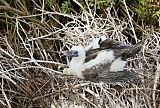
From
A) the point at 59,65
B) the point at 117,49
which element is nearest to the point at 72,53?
the point at 117,49

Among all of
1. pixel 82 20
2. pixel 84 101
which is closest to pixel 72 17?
pixel 82 20

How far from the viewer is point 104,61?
4.07 feet

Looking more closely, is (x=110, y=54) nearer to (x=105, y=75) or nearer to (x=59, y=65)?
(x=105, y=75)

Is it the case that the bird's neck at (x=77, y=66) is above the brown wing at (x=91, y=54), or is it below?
below

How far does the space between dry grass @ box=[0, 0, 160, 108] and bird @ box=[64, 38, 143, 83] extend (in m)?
0.13

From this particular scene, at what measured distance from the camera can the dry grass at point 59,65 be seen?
1.39 metres

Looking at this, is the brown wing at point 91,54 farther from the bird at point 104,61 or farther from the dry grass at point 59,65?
the dry grass at point 59,65

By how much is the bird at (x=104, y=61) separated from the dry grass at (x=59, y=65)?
13cm

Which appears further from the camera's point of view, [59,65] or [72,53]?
[59,65]

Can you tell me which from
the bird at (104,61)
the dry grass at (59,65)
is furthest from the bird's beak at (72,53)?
the dry grass at (59,65)

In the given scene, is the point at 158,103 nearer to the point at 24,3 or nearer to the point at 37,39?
the point at 37,39

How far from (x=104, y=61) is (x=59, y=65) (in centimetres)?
25

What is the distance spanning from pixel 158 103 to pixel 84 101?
0.21m

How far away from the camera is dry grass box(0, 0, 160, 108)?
1.39m
